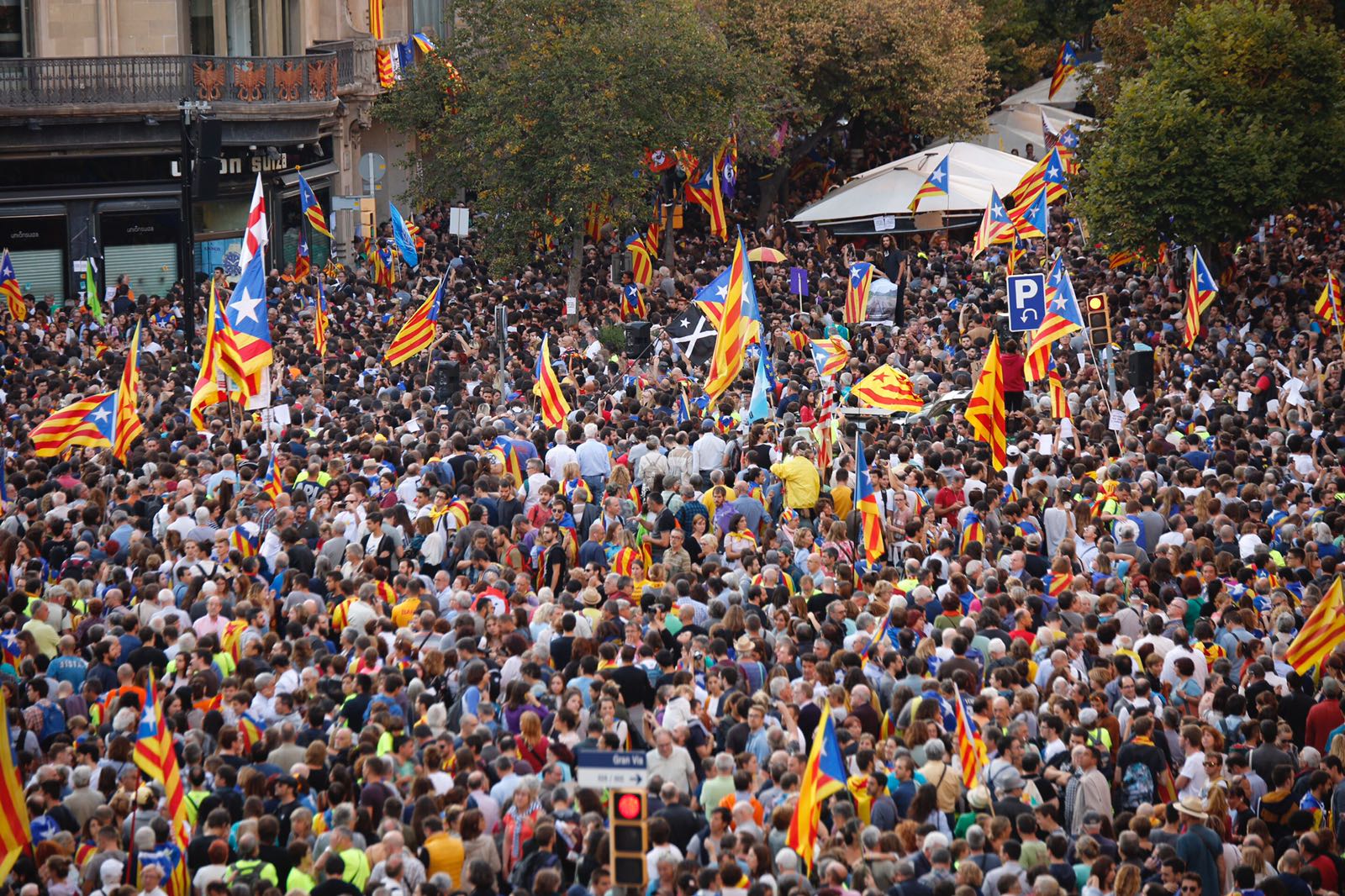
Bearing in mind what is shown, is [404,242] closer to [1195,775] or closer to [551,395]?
[551,395]

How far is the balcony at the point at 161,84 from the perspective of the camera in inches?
1372

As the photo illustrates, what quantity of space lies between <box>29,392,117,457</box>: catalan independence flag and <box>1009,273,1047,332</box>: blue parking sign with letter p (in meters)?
11.1

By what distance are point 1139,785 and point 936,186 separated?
86.9ft

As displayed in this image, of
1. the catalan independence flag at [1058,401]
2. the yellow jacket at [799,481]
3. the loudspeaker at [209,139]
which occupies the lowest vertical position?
the yellow jacket at [799,481]

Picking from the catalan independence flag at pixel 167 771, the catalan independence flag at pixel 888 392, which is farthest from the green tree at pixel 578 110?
the catalan independence flag at pixel 167 771

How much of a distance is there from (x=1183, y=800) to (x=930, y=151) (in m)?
30.1

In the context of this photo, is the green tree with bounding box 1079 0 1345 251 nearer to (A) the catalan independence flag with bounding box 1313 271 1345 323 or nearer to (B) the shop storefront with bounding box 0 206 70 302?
(A) the catalan independence flag with bounding box 1313 271 1345 323

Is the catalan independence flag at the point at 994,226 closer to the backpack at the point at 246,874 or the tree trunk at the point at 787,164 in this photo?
the tree trunk at the point at 787,164

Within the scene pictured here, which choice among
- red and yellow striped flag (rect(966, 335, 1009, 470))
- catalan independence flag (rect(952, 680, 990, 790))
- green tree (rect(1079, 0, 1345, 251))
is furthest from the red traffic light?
green tree (rect(1079, 0, 1345, 251))

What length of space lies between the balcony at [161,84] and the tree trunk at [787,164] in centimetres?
1061

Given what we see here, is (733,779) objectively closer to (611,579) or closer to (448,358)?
(611,579)

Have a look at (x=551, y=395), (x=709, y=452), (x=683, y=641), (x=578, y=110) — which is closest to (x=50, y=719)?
(x=683, y=641)

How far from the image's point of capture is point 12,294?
96.5ft

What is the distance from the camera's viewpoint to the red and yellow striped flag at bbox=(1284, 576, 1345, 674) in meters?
12.7
